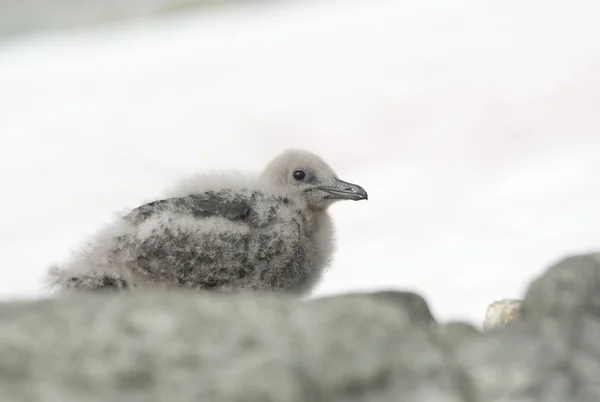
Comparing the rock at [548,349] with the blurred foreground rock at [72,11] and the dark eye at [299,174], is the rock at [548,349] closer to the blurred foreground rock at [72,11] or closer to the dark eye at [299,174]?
the dark eye at [299,174]

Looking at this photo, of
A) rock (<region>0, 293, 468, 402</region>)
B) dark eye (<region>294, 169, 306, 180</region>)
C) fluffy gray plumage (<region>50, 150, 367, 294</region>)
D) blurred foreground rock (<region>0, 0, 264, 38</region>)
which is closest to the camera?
rock (<region>0, 293, 468, 402</region>)

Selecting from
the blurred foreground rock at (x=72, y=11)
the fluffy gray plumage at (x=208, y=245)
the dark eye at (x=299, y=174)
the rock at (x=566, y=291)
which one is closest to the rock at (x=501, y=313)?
the rock at (x=566, y=291)

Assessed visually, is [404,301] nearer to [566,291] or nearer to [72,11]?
[566,291]

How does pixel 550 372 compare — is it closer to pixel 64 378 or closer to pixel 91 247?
pixel 64 378

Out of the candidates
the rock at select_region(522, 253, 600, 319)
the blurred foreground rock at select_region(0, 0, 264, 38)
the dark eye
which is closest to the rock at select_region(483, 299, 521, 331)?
the rock at select_region(522, 253, 600, 319)

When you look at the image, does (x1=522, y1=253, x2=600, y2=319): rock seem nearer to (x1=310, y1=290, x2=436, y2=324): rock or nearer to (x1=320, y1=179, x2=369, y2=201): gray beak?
(x1=310, y1=290, x2=436, y2=324): rock

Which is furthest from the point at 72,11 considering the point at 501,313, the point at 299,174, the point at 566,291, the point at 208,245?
the point at 566,291
